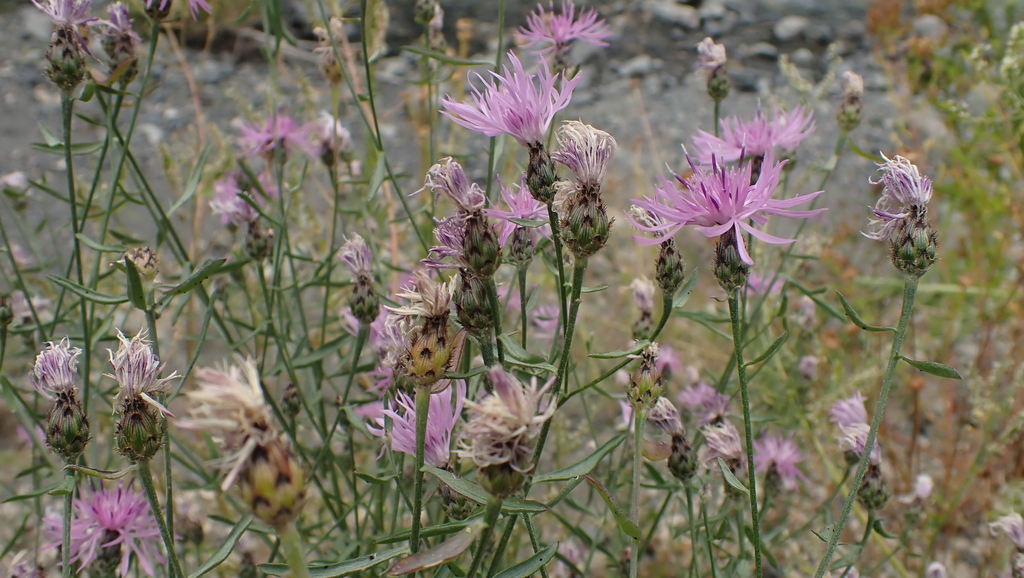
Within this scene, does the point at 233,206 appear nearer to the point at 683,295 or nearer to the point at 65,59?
the point at 65,59

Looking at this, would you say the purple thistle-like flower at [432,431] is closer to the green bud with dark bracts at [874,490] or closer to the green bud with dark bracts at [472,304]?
the green bud with dark bracts at [472,304]

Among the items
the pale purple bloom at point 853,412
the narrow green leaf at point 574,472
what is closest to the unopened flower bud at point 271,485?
the narrow green leaf at point 574,472

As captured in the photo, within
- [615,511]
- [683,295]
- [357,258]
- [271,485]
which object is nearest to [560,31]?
[357,258]

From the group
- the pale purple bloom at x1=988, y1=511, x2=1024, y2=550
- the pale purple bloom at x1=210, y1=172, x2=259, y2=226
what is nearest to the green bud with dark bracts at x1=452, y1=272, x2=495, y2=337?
the pale purple bloom at x1=210, y1=172, x2=259, y2=226

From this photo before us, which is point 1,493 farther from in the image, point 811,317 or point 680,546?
point 811,317

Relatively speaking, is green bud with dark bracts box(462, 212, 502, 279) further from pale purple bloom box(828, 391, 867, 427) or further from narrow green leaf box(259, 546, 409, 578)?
pale purple bloom box(828, 391, 867, 427)

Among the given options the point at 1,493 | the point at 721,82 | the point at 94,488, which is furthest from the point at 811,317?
the point at 1,493
